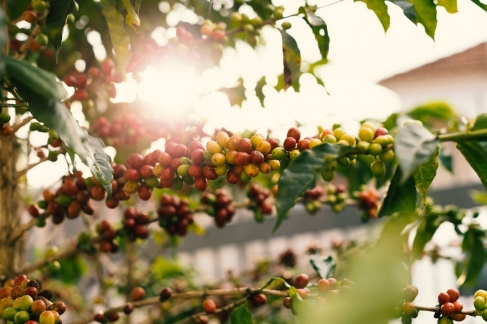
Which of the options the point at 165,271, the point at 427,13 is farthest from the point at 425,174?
the point at 165,271

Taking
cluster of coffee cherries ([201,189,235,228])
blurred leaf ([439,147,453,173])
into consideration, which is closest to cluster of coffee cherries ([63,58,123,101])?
cluster of coffee cherries ([201,189,235,228])

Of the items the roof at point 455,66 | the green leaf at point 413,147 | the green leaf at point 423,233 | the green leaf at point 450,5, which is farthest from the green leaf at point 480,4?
the roof at point 455,66

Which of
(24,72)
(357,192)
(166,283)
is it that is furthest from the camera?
(166,283)

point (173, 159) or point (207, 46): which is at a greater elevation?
point (207, 46)

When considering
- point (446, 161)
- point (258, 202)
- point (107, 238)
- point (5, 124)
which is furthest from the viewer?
point (446, 161)

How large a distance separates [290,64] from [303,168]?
1.10 ft

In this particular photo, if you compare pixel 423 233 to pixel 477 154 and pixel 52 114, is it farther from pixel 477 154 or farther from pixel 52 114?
pixel 52 114

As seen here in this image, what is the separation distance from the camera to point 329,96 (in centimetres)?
108

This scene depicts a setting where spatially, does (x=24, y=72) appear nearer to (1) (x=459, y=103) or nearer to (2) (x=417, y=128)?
(2) (x=417, y=128)

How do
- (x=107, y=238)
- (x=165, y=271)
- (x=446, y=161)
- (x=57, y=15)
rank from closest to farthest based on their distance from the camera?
(x=57, y=15) < (x=107, y=238) < (x=446, y=161) < (x=165, y=271)

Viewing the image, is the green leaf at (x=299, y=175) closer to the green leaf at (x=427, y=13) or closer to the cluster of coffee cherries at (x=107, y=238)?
the green leaf at (x=427, y=13)

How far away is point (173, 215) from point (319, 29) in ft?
1.51

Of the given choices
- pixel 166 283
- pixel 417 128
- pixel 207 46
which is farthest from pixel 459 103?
pixel 417 128

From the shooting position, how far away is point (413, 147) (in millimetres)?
411
